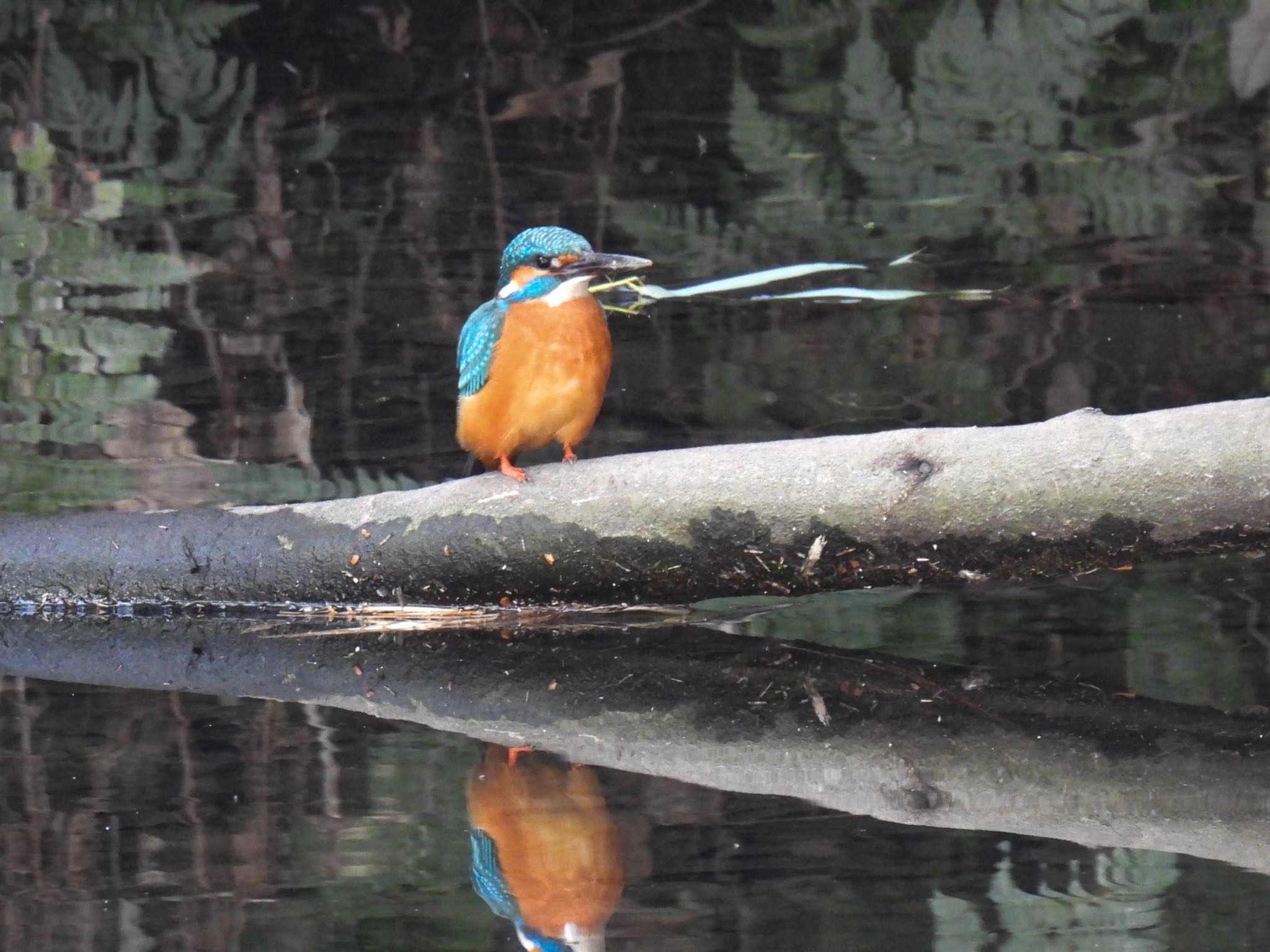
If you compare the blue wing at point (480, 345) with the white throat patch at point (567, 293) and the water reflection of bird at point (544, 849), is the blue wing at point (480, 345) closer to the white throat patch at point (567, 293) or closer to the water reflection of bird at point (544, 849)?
the white throat patch at point (567, 293)

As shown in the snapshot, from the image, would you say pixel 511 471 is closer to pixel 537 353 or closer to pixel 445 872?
pixel 537 353

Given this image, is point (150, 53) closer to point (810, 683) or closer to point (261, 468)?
point (261, 468)

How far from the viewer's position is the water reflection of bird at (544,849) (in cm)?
251

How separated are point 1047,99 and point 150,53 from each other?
12.9 feet

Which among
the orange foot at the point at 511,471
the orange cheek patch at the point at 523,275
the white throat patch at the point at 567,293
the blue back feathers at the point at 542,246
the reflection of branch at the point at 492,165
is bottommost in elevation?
the orange foot at the point at 511,471

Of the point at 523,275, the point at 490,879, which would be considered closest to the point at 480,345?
the point at 523,275

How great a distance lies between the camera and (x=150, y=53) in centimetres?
861

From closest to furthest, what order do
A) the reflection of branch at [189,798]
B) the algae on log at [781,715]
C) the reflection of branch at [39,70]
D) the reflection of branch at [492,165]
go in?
the reflection of branch at [189,798] < the algae on log at [781,715] < the reflection of branch at [492,165] < the reflection of branch at [39,70]

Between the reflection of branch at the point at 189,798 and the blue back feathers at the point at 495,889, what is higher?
the reflection of branch at the point at 189,798

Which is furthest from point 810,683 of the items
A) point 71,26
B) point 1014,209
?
point 71,26

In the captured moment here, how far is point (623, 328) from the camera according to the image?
252 inches

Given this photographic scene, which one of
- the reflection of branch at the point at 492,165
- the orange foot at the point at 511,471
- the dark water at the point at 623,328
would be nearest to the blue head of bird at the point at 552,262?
the orange foot at the point at 511,471

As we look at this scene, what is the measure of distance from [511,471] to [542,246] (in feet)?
1.63

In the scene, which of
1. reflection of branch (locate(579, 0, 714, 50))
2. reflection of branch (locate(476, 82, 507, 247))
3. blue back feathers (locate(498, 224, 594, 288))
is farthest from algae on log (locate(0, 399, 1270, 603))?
reflection of branch (locate(579, 0, 714, 50))
